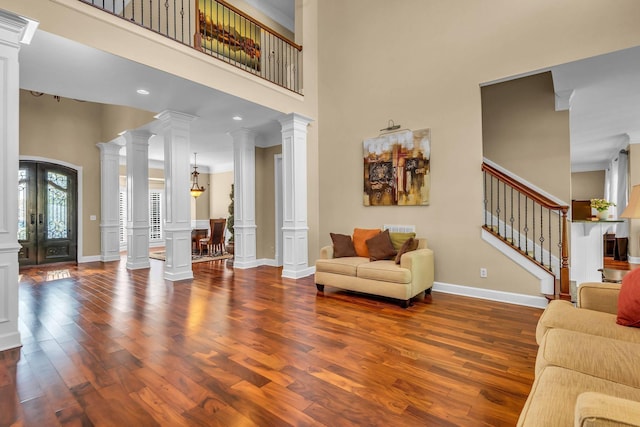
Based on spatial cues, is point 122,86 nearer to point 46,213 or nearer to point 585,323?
point 46,213

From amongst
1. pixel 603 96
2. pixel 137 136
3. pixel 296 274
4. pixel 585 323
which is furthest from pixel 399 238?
pixel 137 136

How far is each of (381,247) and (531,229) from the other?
90.6 inches

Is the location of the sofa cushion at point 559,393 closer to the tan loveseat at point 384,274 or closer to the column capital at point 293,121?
the tan loveseat at point 384,274

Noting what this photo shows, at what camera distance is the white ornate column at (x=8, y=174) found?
271 centimetres

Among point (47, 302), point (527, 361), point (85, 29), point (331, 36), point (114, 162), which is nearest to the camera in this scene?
point (527, 361)

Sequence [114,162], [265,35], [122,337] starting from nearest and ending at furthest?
1. [122,337]
2. [265,35]
3. [114,162]

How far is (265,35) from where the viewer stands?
6.55 meters

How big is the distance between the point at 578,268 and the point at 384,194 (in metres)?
2.61

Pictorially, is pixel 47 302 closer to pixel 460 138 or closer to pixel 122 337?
pixel 122 337

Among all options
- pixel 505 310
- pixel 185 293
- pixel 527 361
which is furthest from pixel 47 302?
pixel 505 310

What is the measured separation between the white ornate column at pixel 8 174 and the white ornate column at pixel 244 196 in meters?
3.88

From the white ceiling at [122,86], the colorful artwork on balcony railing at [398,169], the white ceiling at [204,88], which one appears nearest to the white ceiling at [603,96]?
the white ceiling at [204,88]

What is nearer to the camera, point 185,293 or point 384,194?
point 185,293

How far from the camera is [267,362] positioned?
7.95 ft
